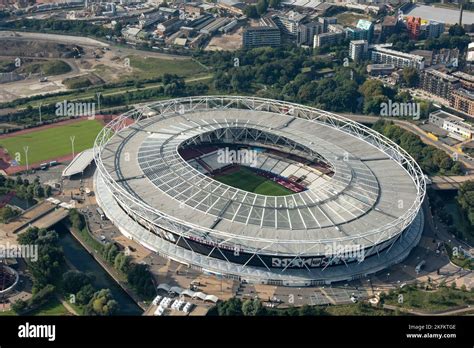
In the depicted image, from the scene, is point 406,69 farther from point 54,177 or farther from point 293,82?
point 54,177

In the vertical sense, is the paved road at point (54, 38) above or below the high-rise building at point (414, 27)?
below

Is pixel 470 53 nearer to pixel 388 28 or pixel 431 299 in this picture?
pixel 388 28

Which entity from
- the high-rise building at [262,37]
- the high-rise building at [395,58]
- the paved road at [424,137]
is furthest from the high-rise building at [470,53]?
the high-rise building at [262,37]
